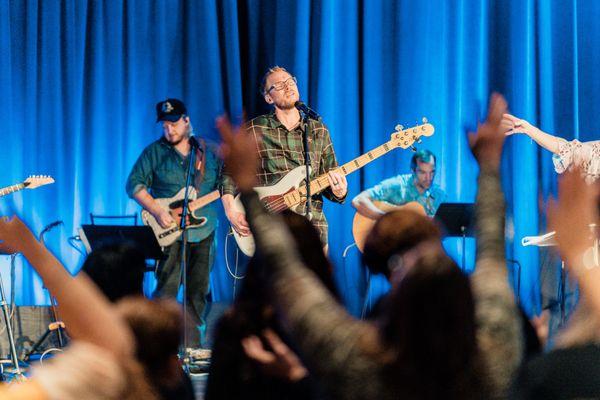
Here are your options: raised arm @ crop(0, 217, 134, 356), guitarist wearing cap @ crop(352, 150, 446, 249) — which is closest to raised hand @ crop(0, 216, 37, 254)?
raised arm @ crop(0, 217, 134, 356)

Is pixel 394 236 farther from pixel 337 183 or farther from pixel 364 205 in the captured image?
pixel 364 205

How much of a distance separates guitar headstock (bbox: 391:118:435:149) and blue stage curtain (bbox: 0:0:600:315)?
2.55 ft

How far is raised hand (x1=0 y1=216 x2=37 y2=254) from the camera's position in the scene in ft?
4.18

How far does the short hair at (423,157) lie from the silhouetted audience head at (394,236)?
505cm

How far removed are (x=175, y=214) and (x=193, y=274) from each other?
48cm

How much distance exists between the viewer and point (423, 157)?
6770 mm

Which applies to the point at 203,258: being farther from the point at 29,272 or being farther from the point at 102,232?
the point at 29,272

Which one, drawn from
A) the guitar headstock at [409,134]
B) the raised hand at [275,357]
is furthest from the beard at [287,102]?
the raised hand at [275,357]

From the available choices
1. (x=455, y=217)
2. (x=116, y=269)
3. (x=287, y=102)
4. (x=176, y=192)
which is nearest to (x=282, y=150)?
(x=287, y=102)

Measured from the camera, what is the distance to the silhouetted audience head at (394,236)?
1.70 meters

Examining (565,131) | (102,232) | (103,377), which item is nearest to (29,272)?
(102,232)

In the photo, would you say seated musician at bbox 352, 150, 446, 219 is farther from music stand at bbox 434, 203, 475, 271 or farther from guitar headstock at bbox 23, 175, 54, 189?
guitar headstock at bbox 23, 175, 54, 189

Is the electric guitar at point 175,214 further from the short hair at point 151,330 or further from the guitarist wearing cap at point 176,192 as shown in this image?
the short hair at point 151,330

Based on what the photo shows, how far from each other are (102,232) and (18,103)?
2763 mm
